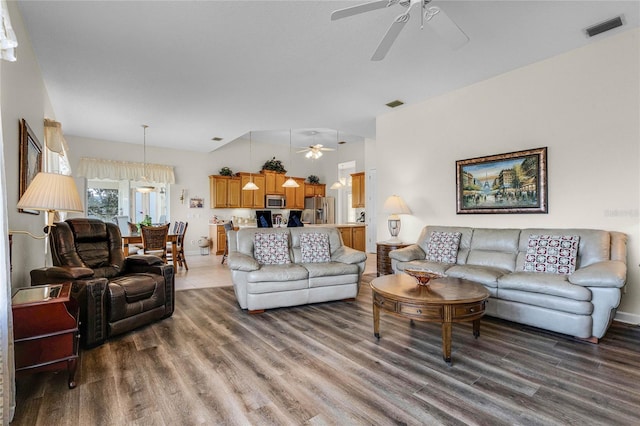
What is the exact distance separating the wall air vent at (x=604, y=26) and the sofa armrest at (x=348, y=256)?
3255 millimetres

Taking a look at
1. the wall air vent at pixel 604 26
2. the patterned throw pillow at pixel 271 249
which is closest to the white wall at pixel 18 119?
the patterned throw pillow at pixel 271 249

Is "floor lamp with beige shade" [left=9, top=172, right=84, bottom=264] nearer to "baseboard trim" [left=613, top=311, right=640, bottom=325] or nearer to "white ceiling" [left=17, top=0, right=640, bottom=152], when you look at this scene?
"white ceiling" [left=17, top=0, right=640, bottom=152]

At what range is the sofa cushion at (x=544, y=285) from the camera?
2.68 metres

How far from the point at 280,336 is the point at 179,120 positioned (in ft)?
15.1

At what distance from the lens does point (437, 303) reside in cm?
234

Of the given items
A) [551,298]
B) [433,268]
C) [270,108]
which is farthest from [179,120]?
[551,298]

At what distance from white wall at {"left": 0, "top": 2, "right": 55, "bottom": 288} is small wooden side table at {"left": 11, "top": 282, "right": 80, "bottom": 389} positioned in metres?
0.95

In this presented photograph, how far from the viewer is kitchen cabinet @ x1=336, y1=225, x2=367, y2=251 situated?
7.57m

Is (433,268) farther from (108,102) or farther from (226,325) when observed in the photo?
(108,102)

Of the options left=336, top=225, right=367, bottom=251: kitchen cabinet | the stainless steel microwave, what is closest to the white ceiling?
left=336, top=225, right=367, bottom=251: kitchen cabinet

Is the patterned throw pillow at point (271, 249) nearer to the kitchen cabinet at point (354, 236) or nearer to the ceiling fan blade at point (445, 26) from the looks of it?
the ceiling fan blade at point (445, 26)

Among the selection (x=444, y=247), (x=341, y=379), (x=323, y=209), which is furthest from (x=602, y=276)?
(x=323, y=209)

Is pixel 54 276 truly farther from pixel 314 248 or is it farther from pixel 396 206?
pixel 396 206

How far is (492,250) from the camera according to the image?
12.5 ft
